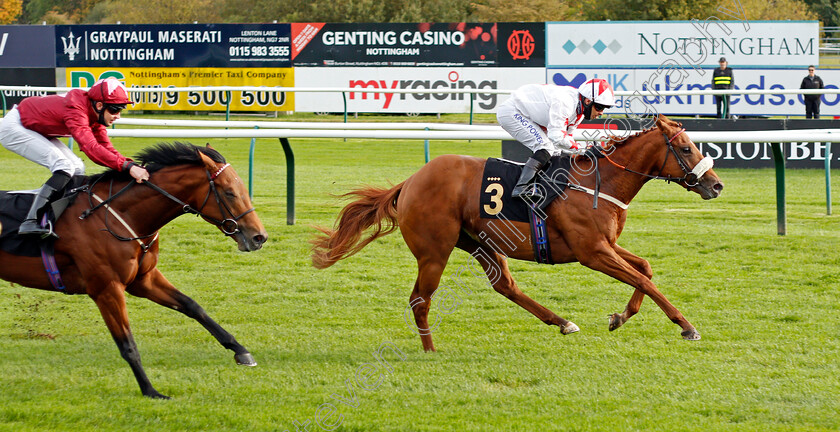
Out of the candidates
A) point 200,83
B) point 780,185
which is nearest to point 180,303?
point 780,185

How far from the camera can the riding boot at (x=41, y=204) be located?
186 inches

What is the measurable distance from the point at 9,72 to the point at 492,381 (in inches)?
788

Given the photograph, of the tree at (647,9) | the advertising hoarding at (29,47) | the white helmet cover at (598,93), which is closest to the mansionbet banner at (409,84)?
the advertising hoarding at (29,47)

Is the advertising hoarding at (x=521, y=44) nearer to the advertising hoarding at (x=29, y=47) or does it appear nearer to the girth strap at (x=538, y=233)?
the advertising hoarding at (x=29, y=47)

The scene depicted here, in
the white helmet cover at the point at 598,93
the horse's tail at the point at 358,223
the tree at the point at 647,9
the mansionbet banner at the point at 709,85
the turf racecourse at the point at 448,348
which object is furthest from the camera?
the tree at the point at 647,9

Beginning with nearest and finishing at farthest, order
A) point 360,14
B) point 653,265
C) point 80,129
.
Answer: point 80,129
point 653,265
point 360,14

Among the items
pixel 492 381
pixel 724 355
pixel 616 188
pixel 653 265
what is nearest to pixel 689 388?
pixel 724 355

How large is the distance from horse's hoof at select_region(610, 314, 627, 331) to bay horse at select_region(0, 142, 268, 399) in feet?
7.08

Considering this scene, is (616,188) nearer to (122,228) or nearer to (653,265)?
(653,265)

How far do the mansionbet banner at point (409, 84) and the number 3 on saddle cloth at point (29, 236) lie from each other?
14336mm

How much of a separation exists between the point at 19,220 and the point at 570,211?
3115 mm

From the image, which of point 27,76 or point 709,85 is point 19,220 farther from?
point 27,76

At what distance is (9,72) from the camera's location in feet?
70.5

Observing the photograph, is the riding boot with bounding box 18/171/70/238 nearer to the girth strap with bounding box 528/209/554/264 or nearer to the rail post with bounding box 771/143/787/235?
the girth strap with bounding box 528/209/554/264
